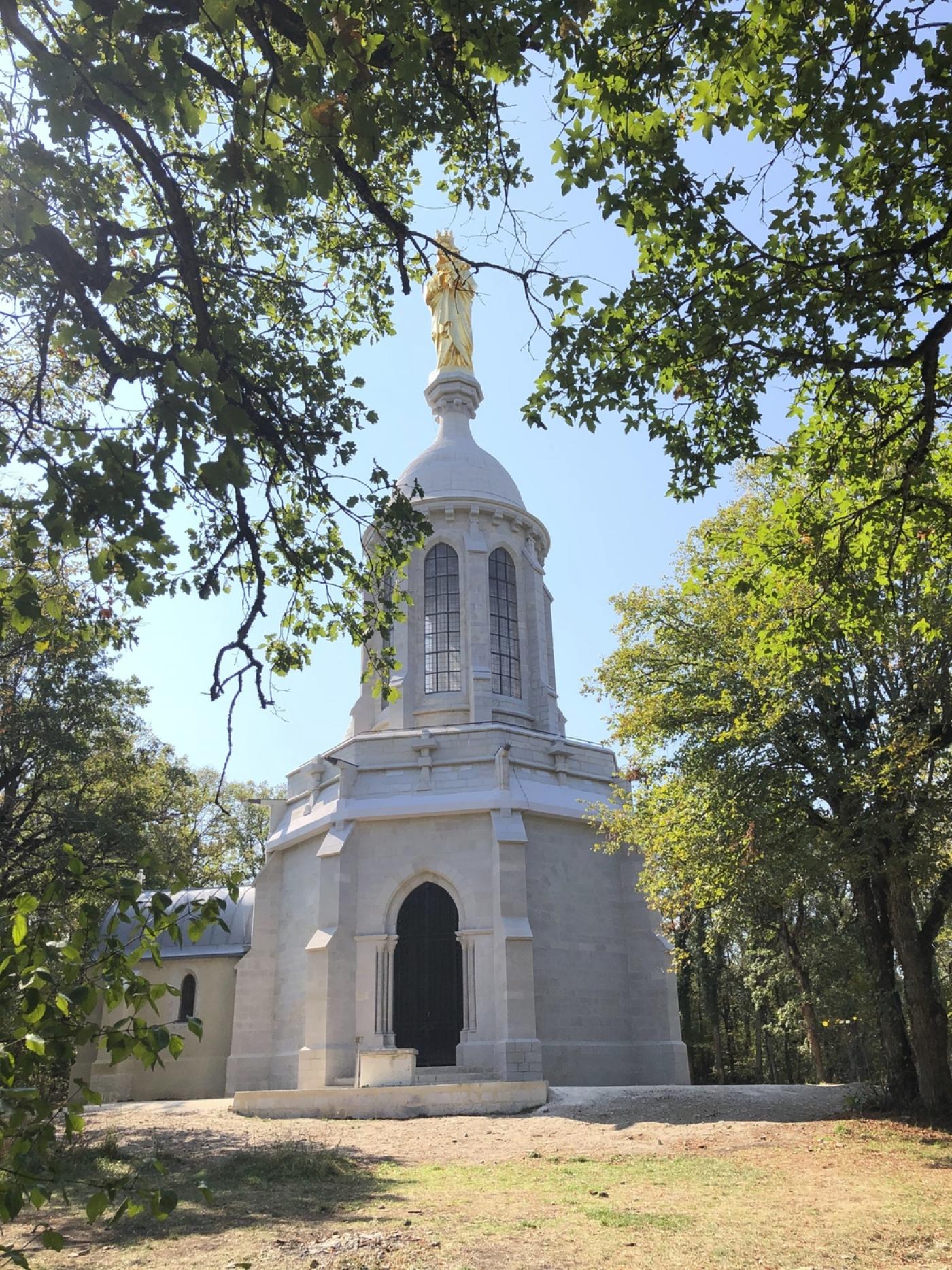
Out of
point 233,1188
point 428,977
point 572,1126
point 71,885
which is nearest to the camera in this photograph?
point 71,885

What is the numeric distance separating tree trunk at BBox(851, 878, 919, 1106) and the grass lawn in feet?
6.45

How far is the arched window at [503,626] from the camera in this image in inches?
1054

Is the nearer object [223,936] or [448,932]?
[448,932]

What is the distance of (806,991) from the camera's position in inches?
1009

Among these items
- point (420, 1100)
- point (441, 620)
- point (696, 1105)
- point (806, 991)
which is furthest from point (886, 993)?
point (441, 620)

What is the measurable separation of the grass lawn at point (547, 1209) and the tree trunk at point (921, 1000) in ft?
3.77

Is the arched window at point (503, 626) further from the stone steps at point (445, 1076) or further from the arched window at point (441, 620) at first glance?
the stone steps at point (445, 1076)

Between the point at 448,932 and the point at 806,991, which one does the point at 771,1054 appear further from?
the point at 448,932

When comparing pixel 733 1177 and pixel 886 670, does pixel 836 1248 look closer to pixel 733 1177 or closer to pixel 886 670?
pixel 733 1177

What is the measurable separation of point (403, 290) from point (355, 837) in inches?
629

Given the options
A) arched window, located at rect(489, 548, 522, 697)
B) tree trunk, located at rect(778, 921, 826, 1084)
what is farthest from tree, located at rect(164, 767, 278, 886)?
tree trunk, located at rect(778, 921, 826, 1084)

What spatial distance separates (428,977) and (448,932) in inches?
39.4

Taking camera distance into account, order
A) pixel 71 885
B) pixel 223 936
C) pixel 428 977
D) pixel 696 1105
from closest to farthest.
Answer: pixel 71 885 < pixel 696 1105 < pixel 428 977 < pixel 223 936

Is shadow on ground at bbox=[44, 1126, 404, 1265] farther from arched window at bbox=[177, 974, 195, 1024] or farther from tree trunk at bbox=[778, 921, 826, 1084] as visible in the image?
tree trunk at bbox=[778, 921, 826, 1084]
